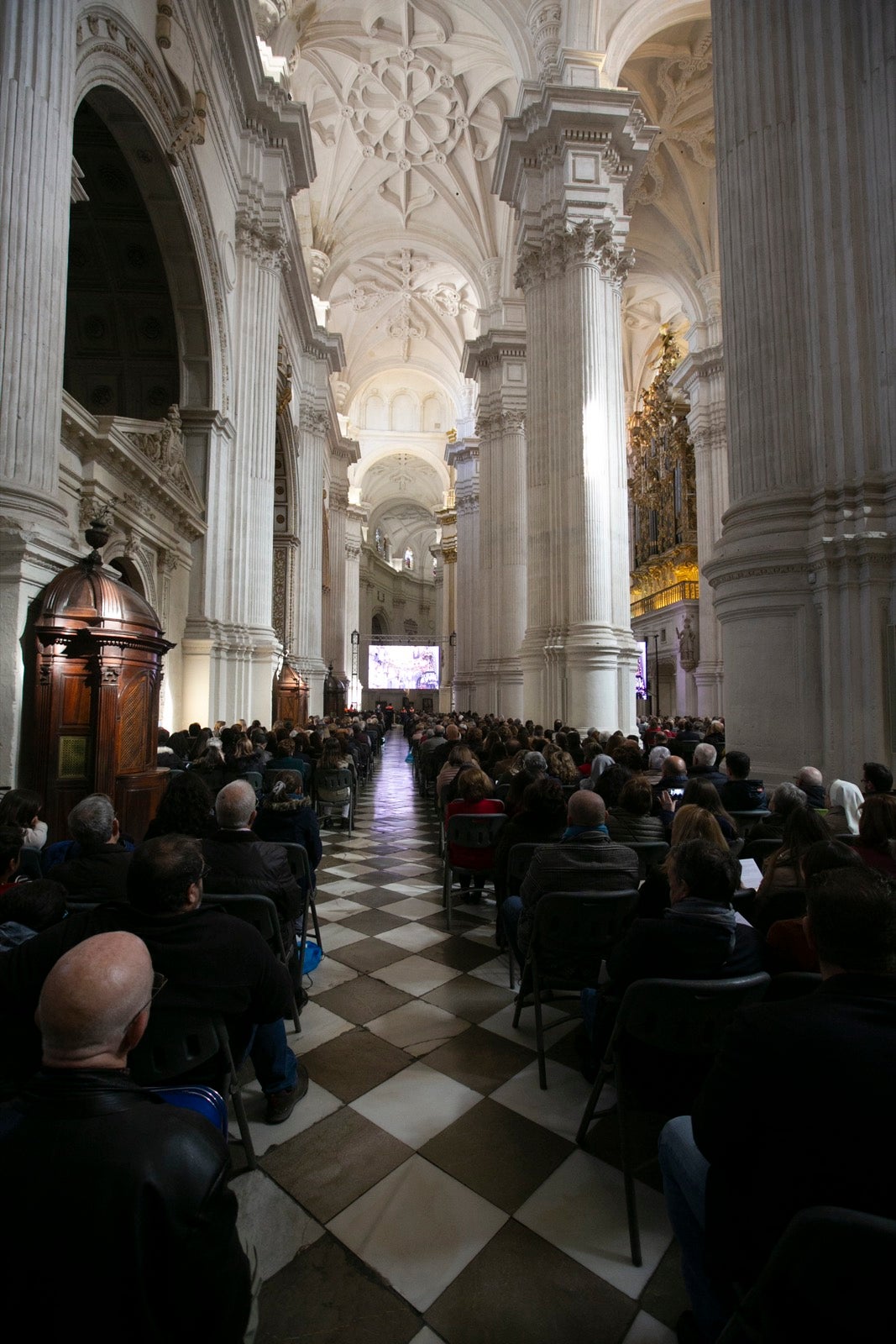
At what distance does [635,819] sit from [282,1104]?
2.07 meters

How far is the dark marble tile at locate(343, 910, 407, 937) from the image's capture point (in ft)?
14.4

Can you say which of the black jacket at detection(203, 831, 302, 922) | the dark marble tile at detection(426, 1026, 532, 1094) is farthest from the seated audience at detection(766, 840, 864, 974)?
the black jacket at detection(203, 831, 302, 922)

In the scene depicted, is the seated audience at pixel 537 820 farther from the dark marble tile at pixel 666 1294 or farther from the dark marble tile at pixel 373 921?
the dark marble tile at pixel 666 1294

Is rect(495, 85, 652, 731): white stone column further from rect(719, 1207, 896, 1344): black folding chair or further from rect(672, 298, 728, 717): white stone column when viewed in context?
rect(719, 1207, 896, 1344): black folding chair

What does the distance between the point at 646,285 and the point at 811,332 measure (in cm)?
2007

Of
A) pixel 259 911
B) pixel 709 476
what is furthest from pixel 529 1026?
pixel 709 476

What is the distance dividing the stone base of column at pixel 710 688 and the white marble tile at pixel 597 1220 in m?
16.2

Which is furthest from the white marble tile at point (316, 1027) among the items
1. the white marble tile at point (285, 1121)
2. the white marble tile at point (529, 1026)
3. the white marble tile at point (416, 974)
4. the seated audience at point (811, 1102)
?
the seated audience at point (811, 1102)

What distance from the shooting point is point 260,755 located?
6.78 metres

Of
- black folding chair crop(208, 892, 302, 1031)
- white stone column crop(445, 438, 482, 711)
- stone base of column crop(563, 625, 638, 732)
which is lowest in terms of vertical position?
black folding chair crop(208, 892, 302, 1031)

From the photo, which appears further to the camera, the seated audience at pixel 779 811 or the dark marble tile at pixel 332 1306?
the seated audience at pixel 779 811

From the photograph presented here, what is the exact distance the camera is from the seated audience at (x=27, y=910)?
1918 millimetres

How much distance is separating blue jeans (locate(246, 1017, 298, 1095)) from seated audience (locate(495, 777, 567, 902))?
4.82ft

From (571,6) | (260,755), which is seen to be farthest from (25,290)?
(571,6)
